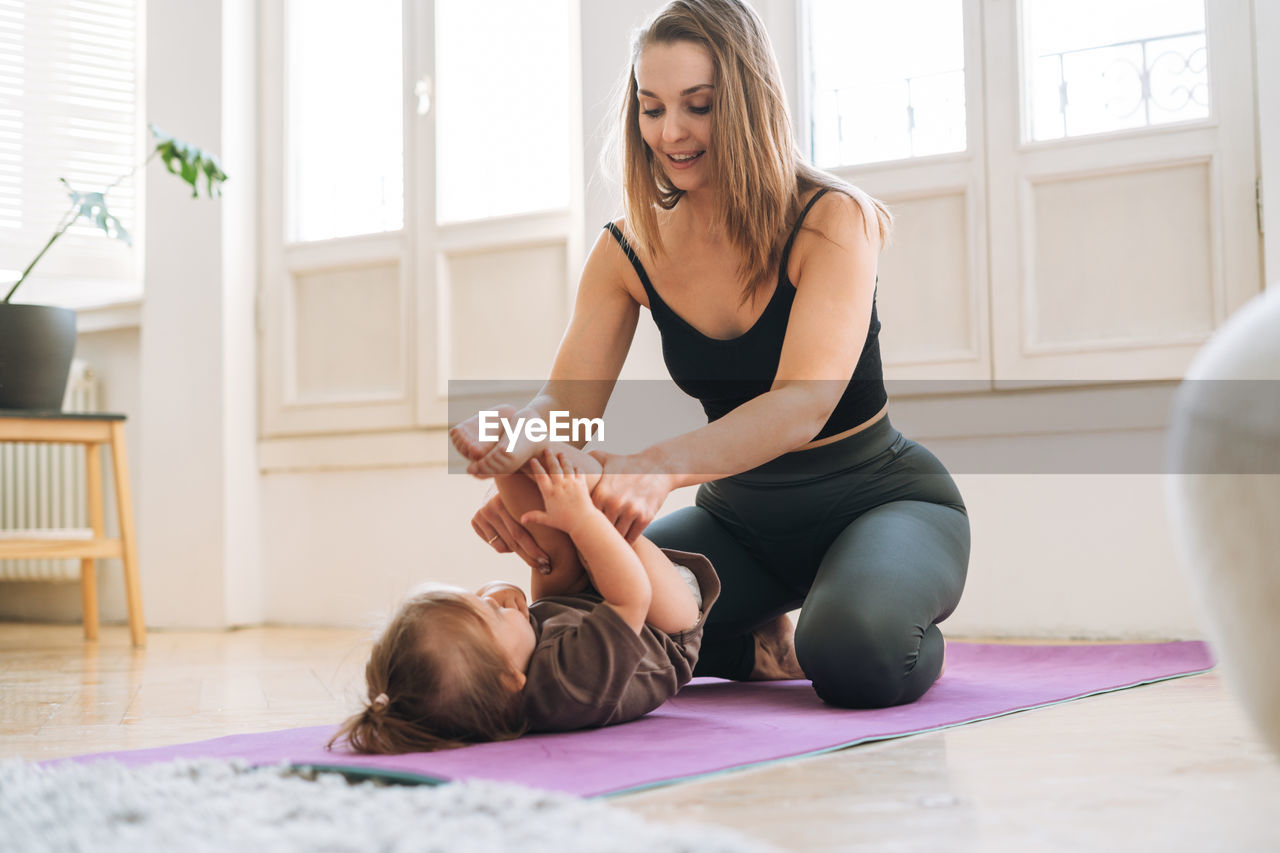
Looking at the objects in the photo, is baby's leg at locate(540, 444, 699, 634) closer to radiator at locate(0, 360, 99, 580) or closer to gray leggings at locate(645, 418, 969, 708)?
gray leggings at locate(645, 418, 969, 708)

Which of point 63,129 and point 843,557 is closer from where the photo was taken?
point 843,557

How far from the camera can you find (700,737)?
4.33 feet

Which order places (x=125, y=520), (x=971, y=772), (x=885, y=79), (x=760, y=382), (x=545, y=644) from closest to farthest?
(x=971, y=772) < (x=545, y=644) < (x=760, y=382) < (x=885, y=79) < (x=125, y=520)

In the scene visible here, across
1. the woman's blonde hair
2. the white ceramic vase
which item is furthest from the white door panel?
the white ceramic vase

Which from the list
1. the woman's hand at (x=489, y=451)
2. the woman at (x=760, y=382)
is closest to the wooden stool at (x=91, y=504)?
the woman at (x=760, y=382)

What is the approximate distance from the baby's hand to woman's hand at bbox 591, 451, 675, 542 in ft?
0.08

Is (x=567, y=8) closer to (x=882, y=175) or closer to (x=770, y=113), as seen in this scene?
(x=882, y=175)

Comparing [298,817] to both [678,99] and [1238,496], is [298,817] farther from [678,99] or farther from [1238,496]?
[678,99]

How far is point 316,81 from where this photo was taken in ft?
12.5

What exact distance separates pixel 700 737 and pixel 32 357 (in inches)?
96.8

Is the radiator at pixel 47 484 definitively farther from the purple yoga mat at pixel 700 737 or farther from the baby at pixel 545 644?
the baby at pixel 545 644

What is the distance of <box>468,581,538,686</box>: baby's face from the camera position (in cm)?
129

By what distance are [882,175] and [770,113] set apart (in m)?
1.29

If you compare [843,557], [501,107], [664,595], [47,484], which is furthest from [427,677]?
[47,484]
